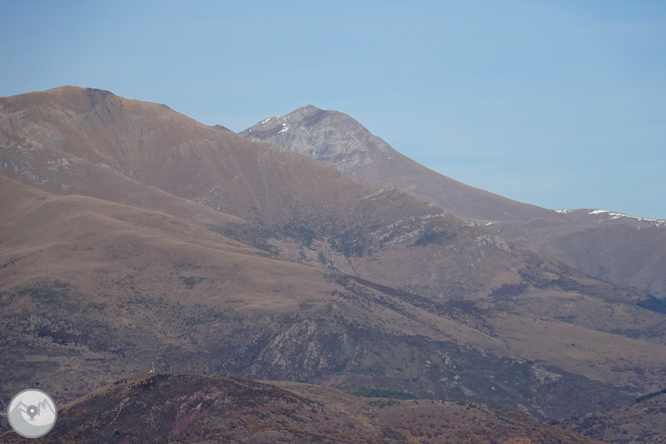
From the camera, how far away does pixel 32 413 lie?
7825cm

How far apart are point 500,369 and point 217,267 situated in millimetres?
66482

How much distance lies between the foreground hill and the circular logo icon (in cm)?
586

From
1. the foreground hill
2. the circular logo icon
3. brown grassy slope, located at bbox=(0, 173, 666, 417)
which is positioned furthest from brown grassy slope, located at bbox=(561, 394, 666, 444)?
the circular logo icon

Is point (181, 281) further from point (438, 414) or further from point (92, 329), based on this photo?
point (438, 414)

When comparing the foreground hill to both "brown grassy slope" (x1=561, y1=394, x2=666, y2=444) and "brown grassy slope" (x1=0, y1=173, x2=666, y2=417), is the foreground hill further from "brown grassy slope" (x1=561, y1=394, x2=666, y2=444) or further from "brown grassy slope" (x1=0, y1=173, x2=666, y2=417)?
"brown grassy slope" (x1=0, y1=173, x2=666, y2=417)

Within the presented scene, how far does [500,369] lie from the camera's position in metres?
180

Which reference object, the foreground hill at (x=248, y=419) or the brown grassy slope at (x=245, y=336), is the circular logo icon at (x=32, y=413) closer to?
the foreground hill at (x=248, y=419)

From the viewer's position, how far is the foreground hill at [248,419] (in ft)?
276

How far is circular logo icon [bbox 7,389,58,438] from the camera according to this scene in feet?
253

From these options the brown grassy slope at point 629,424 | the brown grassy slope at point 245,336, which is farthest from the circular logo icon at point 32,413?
the brown grassy slope at point 629,424

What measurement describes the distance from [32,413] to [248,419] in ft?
68.3

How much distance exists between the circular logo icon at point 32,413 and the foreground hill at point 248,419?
231 inches

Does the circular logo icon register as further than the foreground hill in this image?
No

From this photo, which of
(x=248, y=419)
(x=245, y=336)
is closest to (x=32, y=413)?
(x=248, y=419)
